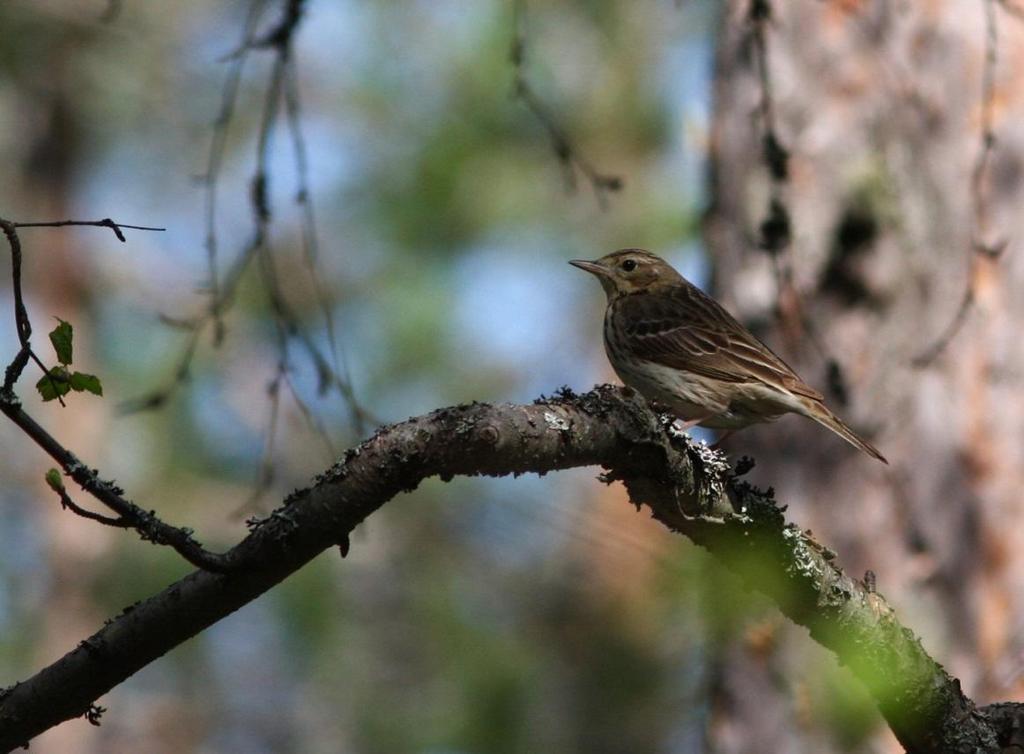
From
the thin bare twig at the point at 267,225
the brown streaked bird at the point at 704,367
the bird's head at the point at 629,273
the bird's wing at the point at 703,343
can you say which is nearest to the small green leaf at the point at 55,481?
the thin bare twig at the point at 267,225

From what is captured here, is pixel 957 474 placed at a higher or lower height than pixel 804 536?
higher

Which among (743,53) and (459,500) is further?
(459,500)

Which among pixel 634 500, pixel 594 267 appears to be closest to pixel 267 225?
pixel 634 500

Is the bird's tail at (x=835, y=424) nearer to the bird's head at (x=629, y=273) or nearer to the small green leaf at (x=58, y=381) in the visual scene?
the bird's head at (x=629, y=273)

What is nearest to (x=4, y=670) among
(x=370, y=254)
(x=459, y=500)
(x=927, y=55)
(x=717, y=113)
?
(x=459, y=500)

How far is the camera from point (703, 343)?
21.6 feet

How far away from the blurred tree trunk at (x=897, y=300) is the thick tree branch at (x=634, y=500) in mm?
2427

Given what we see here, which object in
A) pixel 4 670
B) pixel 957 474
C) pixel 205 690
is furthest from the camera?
pixel 205 690

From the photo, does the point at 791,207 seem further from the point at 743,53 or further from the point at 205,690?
the point at 205,690

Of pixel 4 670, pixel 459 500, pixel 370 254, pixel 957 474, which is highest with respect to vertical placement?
pixel 370 254

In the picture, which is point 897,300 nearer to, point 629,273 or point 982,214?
point 982,214

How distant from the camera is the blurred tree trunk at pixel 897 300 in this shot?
629 centimetres

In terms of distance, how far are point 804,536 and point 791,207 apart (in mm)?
3071

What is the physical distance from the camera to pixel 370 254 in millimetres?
11914
